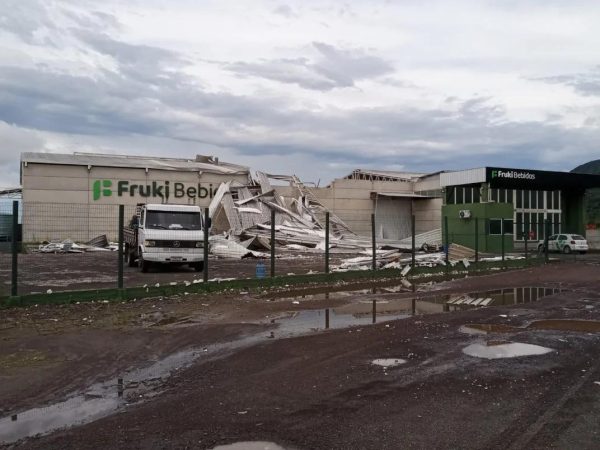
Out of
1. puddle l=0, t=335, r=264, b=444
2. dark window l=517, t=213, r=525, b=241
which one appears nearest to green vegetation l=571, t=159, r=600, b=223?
dark window l=517, t=213, r=525, b=241

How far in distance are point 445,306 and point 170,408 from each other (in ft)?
28.0

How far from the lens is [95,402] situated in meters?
5.86

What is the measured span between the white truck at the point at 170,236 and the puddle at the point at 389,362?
42.6 ft

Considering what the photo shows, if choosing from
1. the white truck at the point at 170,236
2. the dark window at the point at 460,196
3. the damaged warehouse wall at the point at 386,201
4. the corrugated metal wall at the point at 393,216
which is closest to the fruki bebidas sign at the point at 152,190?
the damaged warehouse wall at the point at 386,201

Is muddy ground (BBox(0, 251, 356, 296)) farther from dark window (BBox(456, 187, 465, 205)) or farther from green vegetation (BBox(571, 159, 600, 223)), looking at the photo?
green vegetation (BBox(571, 159, 600, 223))

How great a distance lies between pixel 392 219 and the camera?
51875 millimetres

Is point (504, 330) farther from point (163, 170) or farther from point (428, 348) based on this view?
point (163, 170)

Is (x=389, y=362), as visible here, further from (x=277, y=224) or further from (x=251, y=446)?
(x=277, y=224)

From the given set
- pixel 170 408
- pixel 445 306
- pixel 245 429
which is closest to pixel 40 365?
pixel 170 408

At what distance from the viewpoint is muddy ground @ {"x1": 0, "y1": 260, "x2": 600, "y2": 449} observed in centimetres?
Answer: 482

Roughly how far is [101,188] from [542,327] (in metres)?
38.4

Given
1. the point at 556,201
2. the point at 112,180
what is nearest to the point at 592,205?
the point at 556,201

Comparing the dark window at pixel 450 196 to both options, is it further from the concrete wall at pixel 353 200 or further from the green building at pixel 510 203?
the concrete wall at pixel 353 200

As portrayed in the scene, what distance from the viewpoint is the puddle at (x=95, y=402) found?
16.8 feet
